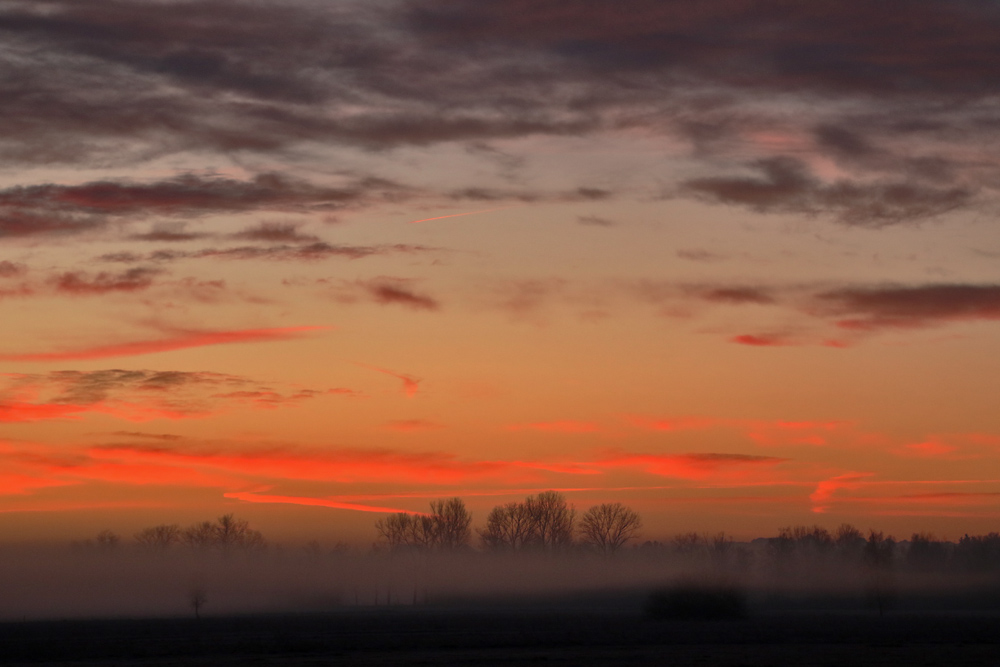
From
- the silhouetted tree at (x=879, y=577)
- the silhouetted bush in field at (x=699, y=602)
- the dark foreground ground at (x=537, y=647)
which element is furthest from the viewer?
the silhouetted tree at (x=879, y=577)

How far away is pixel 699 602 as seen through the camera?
112250 mm

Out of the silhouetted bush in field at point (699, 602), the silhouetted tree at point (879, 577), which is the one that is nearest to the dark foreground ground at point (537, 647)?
the silhouetted bush in field at point (699, 602)

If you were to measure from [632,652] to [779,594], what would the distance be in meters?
147

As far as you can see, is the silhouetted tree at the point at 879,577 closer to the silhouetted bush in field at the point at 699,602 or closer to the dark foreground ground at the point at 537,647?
the silhouetted bush in field at the point at 699,602

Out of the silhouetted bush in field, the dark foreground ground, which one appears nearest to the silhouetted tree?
the silhouetted bush in field

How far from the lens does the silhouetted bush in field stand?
365ft

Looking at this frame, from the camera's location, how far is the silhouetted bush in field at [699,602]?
11112 centimetres

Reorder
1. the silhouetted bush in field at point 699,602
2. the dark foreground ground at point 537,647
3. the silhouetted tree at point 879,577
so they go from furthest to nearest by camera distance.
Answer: the silhouetted tree at point 879,577 < the silhouetted bush in field at point 699,602 < the dark foreground ground at point 537,647

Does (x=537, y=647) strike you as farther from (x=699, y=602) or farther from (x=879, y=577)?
(x=879, y=577)

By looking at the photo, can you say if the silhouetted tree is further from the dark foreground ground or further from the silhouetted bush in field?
the dark foreground ground

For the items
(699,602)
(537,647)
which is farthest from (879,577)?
(537,647)

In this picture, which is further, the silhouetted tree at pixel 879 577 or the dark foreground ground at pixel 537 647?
→ the silhouetted tree at pixel 879 577

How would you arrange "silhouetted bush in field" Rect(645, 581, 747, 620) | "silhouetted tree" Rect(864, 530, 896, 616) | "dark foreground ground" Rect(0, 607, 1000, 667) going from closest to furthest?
"dark foreground ground" Rect(0, 607, 1000, 667), "silhouetted bush in field" Rect(645, 581, 747, 620), "silhouetted tree" Rect(864, 530, 896, 616)

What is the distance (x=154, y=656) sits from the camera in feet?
200
